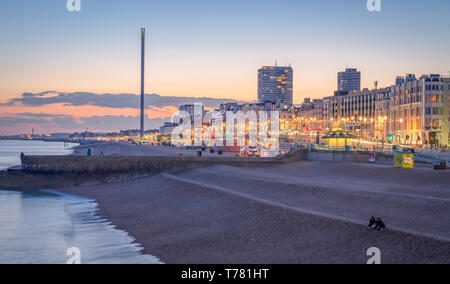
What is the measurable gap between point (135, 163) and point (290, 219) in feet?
121

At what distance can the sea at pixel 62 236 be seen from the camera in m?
23.3

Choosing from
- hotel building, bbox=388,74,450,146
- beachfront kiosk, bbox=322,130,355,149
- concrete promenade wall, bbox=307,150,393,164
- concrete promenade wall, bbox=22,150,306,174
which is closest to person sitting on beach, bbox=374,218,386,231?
concrete promenade wall, bbox=307,150,393,164

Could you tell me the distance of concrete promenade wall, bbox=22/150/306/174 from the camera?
57125mm

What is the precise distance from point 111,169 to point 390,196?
38667 millimetres

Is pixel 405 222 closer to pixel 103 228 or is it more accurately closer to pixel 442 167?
pixel 103 228

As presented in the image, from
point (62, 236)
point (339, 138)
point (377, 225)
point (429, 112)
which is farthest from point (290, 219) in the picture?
point (429, 112)

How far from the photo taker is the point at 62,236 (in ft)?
95.2

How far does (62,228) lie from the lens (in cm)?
3167

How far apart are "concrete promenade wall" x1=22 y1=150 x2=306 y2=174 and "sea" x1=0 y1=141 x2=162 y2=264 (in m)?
13.5

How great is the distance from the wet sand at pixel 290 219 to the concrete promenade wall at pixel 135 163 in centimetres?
1318

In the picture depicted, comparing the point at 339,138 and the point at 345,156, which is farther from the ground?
the point at 339,138

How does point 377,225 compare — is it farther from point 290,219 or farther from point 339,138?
point 339,138

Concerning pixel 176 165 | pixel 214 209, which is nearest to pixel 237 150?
pixel 176 165

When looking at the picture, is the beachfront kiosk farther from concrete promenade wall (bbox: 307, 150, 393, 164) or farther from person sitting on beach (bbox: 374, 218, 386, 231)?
person sitting on beach (bbox: 374, 218, 386, 231)
